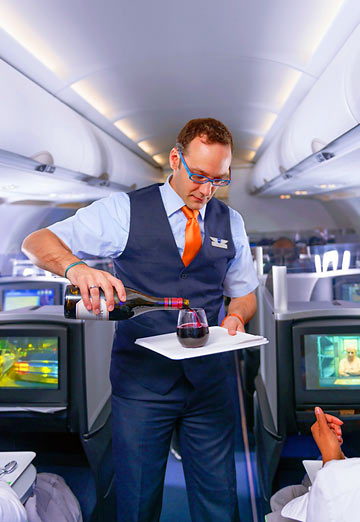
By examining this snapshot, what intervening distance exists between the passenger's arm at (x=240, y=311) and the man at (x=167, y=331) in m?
0.01

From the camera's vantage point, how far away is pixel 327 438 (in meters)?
1.41

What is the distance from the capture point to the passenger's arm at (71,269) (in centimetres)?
130

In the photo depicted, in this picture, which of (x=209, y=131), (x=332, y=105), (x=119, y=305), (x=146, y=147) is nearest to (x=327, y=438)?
(x=119, y=305)

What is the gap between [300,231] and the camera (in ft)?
35.4

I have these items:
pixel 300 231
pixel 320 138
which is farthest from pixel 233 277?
pixel 300 231

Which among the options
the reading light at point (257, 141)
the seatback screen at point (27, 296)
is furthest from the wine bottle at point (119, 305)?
the reading light at point (257, 141)

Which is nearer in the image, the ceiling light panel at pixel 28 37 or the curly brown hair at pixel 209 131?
the curly brown hair at pixel 209 131

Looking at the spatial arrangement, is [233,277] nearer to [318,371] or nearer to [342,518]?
[318,371]

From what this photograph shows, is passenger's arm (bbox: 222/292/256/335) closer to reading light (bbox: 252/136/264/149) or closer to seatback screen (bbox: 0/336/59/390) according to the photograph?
seatback screen (bbox: 0/336/59/390)

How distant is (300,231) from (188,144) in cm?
950

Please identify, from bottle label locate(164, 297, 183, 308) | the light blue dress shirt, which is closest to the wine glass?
bottle label locate(164, 297, 183, 308)

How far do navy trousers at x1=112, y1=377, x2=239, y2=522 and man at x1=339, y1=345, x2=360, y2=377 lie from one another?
0.73 metres

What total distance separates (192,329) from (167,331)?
26 centimetres

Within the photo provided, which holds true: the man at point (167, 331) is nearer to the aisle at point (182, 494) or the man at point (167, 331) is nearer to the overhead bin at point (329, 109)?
the aisle at point (182, 494)
